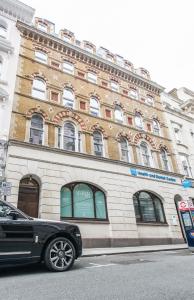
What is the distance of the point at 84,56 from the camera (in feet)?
67.8

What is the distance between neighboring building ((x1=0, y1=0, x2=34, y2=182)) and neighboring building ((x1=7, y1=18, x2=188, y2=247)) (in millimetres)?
441

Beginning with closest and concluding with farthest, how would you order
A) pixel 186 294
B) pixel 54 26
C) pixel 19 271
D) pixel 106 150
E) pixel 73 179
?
pixel 186 294, pixel 19 271, pixel 73 179, pixel 106 150, pixel 54 26

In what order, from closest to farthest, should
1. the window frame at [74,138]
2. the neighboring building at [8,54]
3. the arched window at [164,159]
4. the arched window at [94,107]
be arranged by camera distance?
the neighboring building at [8,54] → the window frame at [74,138] → the arched window at [94,107] → the arched window at [164,159]

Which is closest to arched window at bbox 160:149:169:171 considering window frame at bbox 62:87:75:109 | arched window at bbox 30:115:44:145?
window frame at bbox 62:87:75:109

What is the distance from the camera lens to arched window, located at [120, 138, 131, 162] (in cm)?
1769

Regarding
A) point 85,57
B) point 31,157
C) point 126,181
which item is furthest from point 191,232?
point 85,57

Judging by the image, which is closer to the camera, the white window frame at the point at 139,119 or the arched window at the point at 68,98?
the arched window at the point at 68,98

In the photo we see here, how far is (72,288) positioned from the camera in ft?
13.3

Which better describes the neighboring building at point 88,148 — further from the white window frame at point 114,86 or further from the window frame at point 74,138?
the white window frame at point 114,86

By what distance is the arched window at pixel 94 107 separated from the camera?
18.3 metres

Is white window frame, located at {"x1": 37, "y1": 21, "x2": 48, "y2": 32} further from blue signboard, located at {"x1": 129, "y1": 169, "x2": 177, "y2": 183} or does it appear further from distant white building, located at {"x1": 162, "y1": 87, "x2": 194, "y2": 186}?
blue signboard, located at {"x1": 129, "y1": 169, "x2": 177, "y2": 183}

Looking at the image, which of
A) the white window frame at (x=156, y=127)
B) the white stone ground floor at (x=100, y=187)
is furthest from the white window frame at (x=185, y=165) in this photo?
the white stone ground floor at (x=100, y=187)

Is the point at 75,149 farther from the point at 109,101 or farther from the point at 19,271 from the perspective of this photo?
the point at 19,271

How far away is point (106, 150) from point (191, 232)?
320 inches
